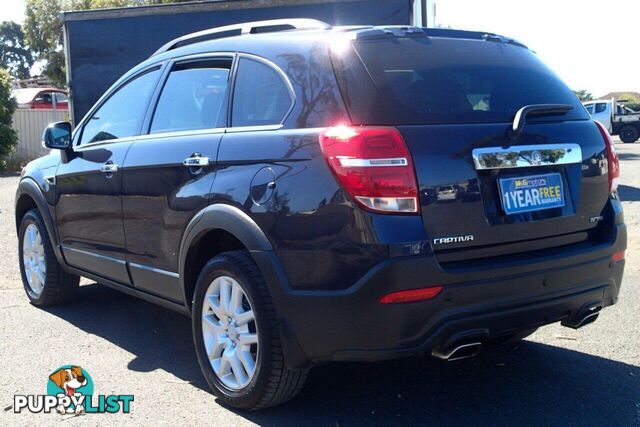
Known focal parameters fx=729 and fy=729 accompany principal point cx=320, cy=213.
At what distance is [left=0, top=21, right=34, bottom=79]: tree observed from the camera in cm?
8138

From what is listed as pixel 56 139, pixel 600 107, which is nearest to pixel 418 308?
pixel 56 139

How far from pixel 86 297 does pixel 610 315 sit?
421cm

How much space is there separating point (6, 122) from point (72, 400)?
58.0 ft

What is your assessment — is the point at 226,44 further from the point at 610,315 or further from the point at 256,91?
the point at 610,315

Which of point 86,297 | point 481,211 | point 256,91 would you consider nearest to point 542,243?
point 481,211

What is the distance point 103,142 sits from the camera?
16.3 feet

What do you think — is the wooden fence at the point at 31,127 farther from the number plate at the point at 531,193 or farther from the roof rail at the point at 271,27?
the number plate at the point at 531,193

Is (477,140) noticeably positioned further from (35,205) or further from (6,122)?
(6,122)

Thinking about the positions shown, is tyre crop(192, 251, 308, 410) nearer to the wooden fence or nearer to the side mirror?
the side mirror

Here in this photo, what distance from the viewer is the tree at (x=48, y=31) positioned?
33188mm

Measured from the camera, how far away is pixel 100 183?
4797 mm

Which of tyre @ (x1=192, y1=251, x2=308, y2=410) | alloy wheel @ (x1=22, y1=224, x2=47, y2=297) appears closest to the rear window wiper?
tyre @ (x1=192, y1=251, x2=308, y2=410)

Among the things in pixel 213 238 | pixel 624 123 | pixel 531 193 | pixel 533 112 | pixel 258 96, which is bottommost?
pixel 624 123

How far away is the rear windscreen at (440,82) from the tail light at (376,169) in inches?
4.0
